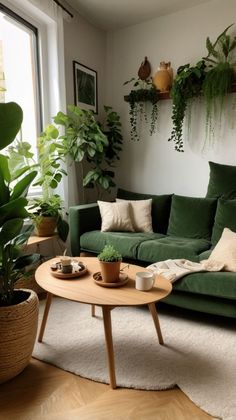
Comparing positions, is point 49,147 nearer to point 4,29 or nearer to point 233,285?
point 4,29

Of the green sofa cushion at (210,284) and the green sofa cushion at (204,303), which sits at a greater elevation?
the green sofa cushion at (210,284)

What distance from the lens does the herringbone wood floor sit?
1.42m

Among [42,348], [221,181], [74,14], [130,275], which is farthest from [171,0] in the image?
[42,348]

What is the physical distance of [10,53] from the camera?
115 inches

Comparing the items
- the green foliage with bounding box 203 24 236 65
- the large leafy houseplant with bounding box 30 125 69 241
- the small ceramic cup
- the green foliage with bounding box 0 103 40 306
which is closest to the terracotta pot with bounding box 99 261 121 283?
the small ceramic cup

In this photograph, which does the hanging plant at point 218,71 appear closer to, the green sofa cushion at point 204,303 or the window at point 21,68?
the window at point 21,68

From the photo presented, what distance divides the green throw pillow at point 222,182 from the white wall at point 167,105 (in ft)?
1.14

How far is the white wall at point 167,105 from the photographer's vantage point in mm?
3146

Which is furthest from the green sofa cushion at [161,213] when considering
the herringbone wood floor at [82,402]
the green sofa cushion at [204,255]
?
the herringbone wood floor at [82,402]

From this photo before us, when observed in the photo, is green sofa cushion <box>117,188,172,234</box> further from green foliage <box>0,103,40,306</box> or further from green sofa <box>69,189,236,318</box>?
green foliage <box>0,103,40,306</box>

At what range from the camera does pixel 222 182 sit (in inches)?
112

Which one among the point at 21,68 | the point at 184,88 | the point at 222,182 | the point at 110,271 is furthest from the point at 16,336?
the point at 184,88

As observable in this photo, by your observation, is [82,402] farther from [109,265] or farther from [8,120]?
[8,120]

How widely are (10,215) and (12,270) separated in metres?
0.32
